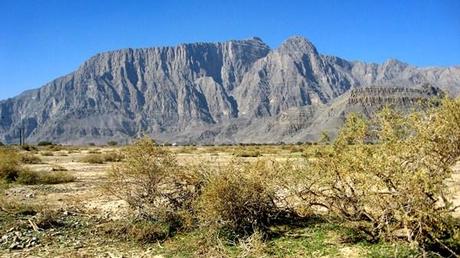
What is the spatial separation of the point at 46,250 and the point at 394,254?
727 cm

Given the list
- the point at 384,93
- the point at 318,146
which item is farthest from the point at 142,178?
the point at 384,93

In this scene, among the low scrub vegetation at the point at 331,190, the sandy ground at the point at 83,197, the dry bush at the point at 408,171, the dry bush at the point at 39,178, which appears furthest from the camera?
the dry bush at the point at 39,178

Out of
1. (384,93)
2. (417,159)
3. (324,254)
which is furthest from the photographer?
(384,93)

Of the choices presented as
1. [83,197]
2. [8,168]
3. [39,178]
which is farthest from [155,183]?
[8,168]

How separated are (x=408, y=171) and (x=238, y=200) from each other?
3892mm

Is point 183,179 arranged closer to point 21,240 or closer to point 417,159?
point 21,240

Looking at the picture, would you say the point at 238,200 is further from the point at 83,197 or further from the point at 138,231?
the point at 83,197

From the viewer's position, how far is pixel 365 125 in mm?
11547

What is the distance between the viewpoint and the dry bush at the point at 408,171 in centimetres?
969

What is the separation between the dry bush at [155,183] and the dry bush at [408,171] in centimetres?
392

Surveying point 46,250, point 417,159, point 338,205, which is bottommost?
point 46,250

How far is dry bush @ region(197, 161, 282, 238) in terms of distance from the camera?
12188 millimetres

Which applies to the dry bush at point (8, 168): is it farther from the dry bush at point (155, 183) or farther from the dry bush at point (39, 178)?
the dry bush at point (155, 183)

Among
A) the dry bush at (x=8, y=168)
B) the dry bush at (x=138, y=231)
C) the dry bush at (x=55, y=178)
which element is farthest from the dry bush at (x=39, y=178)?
the dry bush at (x=138, y=231)
